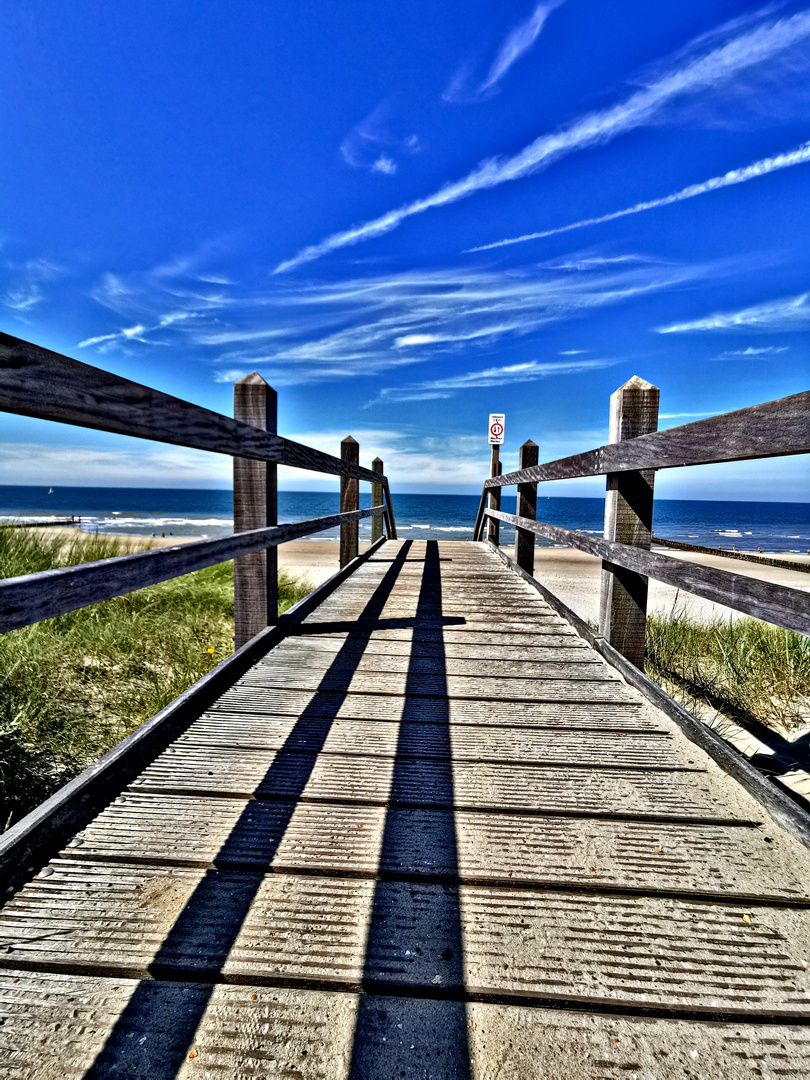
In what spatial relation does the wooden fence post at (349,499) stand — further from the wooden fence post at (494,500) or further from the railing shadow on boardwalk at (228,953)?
the railing shadow on boardwalk at (228,953)

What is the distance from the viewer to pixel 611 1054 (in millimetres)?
904

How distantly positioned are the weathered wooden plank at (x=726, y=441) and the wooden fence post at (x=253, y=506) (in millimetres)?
1744

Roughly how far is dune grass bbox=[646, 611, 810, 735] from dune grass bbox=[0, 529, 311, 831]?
344cm

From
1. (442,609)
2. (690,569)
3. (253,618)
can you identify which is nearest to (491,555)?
(442,609)

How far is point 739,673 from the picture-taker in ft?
14.0

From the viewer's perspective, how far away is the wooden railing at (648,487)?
145 cm

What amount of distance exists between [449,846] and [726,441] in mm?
1442

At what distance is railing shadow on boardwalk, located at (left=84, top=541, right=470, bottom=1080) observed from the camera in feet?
2.89

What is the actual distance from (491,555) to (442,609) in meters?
3.45

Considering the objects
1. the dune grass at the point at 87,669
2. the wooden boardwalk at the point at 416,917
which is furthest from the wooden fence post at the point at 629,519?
the dune grass at the point at 87,669

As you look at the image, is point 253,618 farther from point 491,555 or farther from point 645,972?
point 491,555

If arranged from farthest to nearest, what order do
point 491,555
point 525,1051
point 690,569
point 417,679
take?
1. point 491,555
2. point 417,679
3. point 690,569
4. point 525,1051

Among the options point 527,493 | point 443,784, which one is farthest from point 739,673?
point 443,784

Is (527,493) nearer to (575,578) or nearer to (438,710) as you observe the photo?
(438,710)
